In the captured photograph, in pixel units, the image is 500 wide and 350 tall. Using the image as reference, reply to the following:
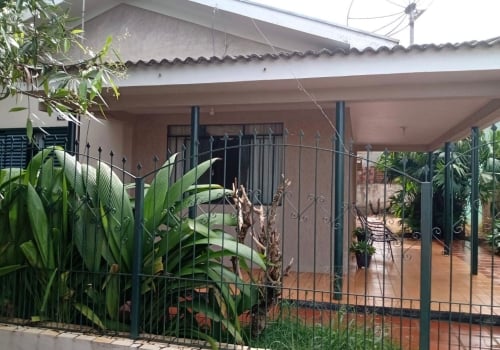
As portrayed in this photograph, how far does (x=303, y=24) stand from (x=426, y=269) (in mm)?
5006

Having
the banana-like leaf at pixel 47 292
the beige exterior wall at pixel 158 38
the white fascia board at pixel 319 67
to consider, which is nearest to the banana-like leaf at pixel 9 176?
the banana-like leaf at pixel 47 292

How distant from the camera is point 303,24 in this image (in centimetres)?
704

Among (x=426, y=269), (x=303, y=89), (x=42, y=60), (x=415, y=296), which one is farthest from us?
(x=303, y=89)

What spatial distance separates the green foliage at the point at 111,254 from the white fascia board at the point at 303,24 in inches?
150

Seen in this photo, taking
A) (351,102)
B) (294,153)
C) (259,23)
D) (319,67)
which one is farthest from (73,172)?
(259,23)

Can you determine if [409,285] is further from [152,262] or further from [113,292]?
[113,292]

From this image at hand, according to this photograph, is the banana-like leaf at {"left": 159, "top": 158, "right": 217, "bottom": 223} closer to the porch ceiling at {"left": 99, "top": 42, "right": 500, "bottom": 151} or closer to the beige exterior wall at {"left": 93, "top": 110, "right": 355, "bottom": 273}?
the porch ceiling at {"left": 99, "top": 42, "right": 500, "bottom": 151}

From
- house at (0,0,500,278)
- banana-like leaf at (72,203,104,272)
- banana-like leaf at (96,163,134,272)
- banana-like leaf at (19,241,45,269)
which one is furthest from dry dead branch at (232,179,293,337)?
banana-like leaf at (19,241,45,269)

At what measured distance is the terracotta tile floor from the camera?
150 inches

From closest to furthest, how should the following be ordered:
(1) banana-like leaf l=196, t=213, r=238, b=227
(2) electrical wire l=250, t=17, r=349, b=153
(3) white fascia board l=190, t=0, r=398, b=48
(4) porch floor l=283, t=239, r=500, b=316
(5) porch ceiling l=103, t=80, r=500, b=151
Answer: (1) banana-like leaf l=196, t=213, r=238, b=227 < (4) porch floor l=283, t=239, r=500, b=316 < (2) electrical wire l=250, t=17, r=349, b=153 < (5) porch ceiling l=103, t=80, r=500, b=151 < (3) white fascia board l=190, t=0, r=398, b=48

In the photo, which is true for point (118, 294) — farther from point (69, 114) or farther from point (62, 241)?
point (69, 114)

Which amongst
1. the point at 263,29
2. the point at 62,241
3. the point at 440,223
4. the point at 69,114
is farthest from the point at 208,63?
the point at 440,223

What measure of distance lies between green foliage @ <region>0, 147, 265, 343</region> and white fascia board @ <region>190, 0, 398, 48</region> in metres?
3.81

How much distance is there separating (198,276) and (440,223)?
1253 centimetres
